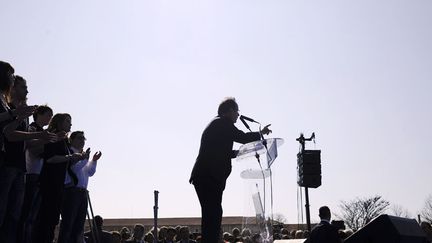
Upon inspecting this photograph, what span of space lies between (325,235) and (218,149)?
2.92m

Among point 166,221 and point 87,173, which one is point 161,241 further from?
point 166,221

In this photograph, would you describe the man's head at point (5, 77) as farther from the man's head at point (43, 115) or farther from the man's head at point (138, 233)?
the man's head at point (138, 233)

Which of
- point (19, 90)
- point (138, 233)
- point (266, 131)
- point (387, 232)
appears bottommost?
point (138, 233)

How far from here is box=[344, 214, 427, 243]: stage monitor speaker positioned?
16.5 ft

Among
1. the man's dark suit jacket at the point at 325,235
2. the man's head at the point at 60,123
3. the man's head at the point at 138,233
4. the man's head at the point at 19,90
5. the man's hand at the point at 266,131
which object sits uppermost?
the man's head at the point at 19,90

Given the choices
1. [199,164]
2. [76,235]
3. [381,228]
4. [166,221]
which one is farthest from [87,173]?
[166,221]

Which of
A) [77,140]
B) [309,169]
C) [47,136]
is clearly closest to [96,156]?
[77,140]

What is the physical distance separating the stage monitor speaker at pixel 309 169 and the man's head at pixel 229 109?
10.1 m

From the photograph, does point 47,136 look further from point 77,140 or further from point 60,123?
point 77,140

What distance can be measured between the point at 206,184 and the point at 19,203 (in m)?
1.76

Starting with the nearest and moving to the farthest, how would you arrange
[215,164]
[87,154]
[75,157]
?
1. [215,164]
2. [75,157]
3. [87,154]

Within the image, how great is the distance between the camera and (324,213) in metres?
8.02

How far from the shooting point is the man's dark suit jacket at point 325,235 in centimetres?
739

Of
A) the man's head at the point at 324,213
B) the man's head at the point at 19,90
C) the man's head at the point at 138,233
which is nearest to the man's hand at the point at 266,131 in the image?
the man's head at the point at 19,90
